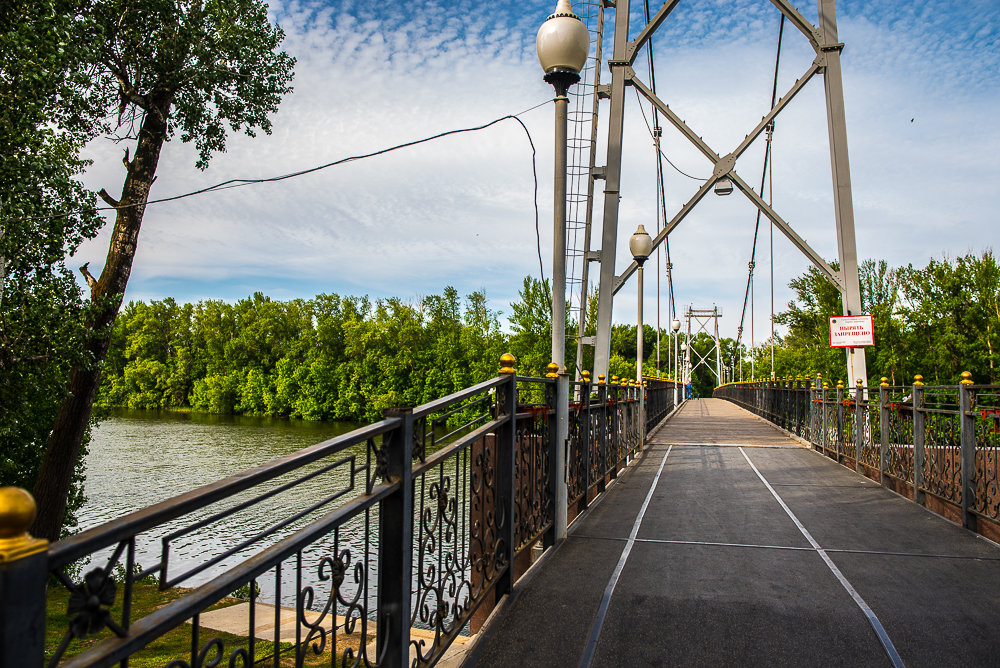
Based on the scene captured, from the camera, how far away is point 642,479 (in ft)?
30.4

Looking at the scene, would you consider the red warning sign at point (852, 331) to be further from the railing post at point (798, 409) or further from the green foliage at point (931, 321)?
the green foliage at point (931, 321)

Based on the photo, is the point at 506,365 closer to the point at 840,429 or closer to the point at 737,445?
the point at 840,429

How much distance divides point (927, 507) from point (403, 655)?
667cm

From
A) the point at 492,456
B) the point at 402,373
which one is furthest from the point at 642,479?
the point at 402,373

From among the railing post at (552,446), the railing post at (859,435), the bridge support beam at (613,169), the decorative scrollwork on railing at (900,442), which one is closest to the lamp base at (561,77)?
the railing post at (552,446)

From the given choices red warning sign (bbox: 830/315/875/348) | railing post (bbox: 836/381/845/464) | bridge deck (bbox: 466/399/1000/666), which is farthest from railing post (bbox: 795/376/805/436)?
bridge deck (bbox: 466/399/1000/666)

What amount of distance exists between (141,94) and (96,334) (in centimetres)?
481

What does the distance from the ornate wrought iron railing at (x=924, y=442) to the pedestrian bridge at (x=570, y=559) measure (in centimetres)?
3

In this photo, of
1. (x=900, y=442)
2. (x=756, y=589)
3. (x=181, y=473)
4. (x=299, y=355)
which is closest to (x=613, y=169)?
(x=900, y=442)

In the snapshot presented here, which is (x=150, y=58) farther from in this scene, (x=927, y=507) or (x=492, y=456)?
(x=927, y=507)

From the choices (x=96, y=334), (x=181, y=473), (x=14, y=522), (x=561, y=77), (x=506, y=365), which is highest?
(x=561, y=77)

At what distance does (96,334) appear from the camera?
10.3 meters

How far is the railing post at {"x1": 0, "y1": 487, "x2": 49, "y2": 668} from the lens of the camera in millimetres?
1068

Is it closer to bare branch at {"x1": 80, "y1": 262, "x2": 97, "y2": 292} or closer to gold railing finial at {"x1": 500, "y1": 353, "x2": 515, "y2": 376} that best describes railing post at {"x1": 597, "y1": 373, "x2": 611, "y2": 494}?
gold railing finial at {"x1": 500, "y1": 353, "x2": 515, "y2": 376}
